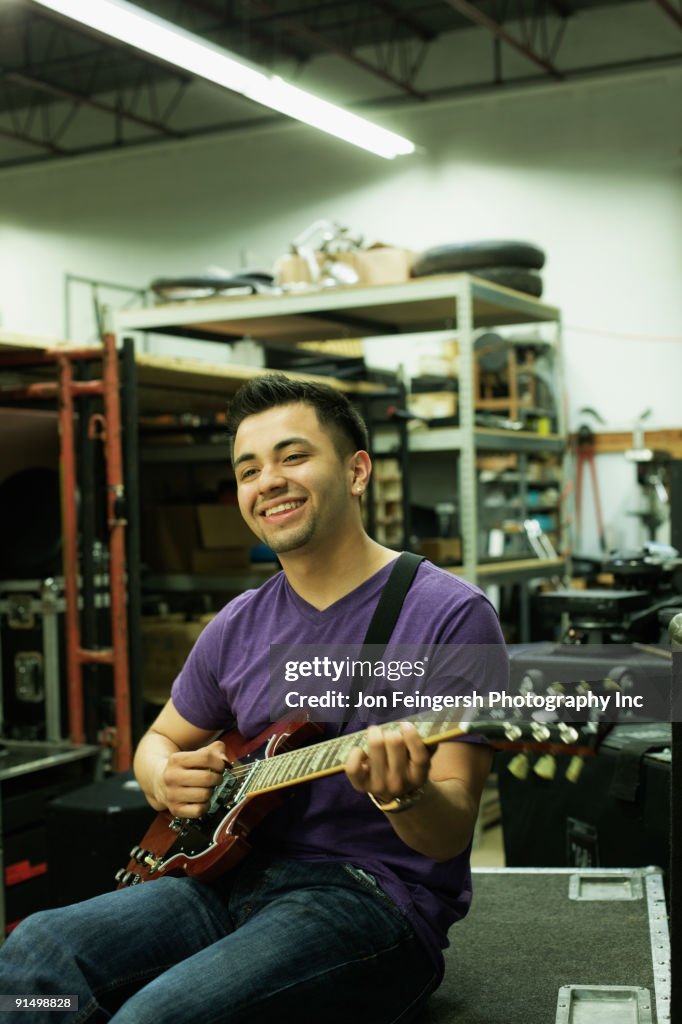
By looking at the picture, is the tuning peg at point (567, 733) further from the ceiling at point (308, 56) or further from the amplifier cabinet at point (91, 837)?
the ceiling at point (308, 56)

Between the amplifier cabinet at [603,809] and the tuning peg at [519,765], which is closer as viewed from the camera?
the tuning peg at [519,765]

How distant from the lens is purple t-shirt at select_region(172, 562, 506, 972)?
1822 millimetres

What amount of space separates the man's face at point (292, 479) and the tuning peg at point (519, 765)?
2.13 feet

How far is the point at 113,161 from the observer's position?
521 inches

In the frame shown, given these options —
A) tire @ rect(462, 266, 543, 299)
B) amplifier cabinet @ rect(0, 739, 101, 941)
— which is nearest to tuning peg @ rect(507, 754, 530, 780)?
amplifier cabinet @ rect(0, 739, 101, 941)

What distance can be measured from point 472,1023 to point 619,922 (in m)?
0.60

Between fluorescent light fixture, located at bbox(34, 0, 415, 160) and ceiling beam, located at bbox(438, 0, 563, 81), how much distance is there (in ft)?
4.80

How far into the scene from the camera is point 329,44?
34.4 ft

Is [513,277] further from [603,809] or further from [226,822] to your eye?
[226,822]

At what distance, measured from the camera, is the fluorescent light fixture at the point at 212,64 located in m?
5.71

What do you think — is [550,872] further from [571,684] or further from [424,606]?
[571,684]

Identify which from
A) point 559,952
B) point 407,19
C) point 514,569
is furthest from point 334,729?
point 407,19

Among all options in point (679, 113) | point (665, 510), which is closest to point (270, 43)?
point (679, 113)

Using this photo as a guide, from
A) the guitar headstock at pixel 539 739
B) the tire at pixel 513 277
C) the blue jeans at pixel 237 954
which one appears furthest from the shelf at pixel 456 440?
the guitar headstock at pixel 539 739
